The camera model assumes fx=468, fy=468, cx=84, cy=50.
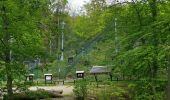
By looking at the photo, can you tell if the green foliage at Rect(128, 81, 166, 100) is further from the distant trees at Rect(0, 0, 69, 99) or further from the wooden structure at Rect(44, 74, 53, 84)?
the wooden structure at Rect(44, 74, 53, 84)

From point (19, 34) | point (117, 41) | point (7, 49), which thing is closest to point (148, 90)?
point (117, 41)

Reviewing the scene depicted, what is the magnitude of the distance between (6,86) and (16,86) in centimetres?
35

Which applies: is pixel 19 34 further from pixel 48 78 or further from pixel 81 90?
pixel 48 78

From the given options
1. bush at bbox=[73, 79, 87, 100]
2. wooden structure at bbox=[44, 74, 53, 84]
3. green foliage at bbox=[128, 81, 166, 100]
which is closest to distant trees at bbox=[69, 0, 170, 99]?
green foliage at bbox=[128, 81, 166, 100]

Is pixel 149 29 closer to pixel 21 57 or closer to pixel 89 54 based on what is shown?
pixel 21 57

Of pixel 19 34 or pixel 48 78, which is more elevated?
pixel 19 34

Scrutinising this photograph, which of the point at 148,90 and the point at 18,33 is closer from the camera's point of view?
the point at 148,90

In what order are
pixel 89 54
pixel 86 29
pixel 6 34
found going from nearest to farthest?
pixel 6 34 < pixel 89 54 < pixel 86 29

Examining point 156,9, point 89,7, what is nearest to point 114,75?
point 156,9

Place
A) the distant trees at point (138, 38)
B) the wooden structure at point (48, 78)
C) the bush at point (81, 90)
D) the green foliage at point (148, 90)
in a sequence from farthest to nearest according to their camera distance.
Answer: the wooden structure at point (48, 78), the bush at point (81, 90), the green foliage at point (148, 90), the distant trees at point (138, 38)

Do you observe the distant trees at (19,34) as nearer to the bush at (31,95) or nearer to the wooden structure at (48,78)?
the bush at (31,95)

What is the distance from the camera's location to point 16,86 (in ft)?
50.4

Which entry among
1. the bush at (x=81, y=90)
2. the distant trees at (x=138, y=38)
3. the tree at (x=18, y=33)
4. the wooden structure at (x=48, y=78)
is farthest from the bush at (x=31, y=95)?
the wooden structure at (x=48, y=78)

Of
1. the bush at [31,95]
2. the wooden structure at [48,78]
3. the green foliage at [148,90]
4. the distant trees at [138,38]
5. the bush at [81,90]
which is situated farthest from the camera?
the wooden structure at [48,78]
